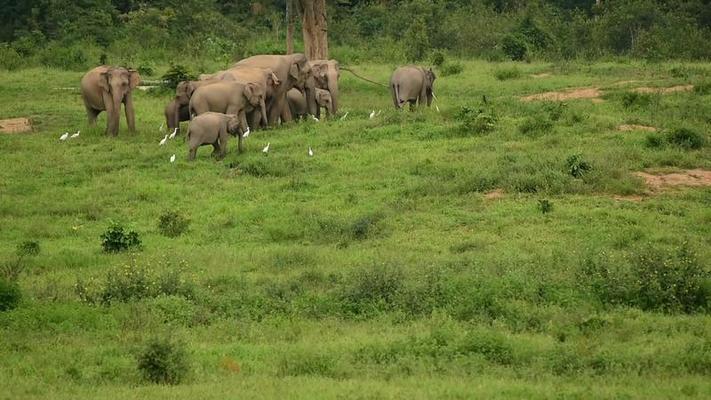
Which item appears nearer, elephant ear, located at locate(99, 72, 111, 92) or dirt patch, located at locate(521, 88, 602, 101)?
elephant ear, located at locate(99, 72, 111, 92)

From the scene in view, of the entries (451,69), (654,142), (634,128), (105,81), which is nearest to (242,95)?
(105,81)

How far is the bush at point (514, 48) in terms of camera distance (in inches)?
1271

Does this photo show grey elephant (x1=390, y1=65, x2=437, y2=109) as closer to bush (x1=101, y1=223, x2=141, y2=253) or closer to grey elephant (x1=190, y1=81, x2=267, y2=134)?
grey elephant (x1=190, y1=81, x2=267, y2=134)

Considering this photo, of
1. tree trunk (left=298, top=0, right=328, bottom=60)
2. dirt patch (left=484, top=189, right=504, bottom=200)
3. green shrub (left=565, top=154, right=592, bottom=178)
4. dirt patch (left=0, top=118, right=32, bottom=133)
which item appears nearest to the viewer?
dirt patch (left=484, top=189, right=504, bottom=200)

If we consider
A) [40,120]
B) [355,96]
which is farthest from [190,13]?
[40,120]

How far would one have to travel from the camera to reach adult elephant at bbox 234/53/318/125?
22828 mm

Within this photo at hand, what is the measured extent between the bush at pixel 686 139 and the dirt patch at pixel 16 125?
10870 mm

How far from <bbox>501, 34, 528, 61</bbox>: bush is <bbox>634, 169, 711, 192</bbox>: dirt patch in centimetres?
1521

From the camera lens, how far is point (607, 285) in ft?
39.9

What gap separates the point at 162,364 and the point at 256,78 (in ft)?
42.4

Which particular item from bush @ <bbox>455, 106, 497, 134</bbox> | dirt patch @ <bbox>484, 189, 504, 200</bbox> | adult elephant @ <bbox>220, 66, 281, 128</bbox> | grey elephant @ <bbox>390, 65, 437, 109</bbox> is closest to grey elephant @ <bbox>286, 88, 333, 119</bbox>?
adult elephant @ <bbox>220, 66, 281, 128</bbox>

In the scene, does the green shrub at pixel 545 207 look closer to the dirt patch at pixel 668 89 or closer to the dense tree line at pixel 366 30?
the dirt patch at pixel 668 89

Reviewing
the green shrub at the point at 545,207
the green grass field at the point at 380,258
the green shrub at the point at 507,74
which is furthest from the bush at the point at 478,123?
the green shrub at the point at 507,74

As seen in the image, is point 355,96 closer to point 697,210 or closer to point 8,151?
point 8,151
